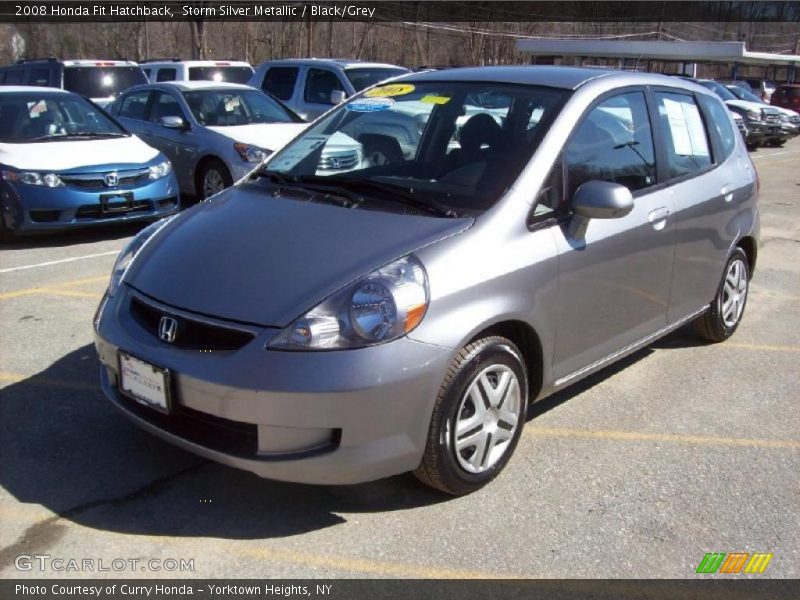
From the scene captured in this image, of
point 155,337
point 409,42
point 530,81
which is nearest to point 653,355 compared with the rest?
point 530,81

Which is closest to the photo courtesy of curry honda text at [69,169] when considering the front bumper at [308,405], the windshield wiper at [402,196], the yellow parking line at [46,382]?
the yellow parking line at [46,382]

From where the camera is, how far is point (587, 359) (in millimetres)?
3959

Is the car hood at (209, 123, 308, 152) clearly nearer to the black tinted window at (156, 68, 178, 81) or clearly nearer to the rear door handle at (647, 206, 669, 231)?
the rear door handle at (647, 206, 669, 231)

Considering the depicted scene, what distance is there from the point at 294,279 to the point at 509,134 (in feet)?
4.46

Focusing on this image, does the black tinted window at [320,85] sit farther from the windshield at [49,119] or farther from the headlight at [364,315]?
the headlight at [364,315]

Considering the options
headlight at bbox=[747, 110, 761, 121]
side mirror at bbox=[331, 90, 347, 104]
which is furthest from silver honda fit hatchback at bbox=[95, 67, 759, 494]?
headlight at bbox=[747, 110, 761, 121]

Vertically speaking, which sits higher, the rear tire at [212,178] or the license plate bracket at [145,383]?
the license plate bracket at [145,383]

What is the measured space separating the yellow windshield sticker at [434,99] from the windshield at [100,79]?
1168cm

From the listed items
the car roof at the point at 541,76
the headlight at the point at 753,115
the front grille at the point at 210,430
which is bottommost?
the headlight at the point at 753,115

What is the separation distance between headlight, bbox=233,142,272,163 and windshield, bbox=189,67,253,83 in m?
6.42

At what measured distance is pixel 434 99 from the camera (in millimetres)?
4320

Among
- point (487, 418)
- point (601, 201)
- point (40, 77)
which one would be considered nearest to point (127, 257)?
point (487, 418)

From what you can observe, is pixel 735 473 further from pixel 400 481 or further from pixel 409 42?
pixel 409 42

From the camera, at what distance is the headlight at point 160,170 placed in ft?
27.9
